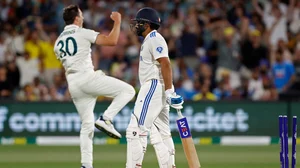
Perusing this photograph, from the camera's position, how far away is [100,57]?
15.8 m

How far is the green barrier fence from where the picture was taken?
14.4 metres

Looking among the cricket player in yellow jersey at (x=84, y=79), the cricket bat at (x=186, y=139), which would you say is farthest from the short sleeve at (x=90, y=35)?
the cricket bat at (x=186, y=139)

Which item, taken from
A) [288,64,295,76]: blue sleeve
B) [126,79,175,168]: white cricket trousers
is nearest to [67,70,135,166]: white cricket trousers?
[126,79,175,168]: white cricket trousers

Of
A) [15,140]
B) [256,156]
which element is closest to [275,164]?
[256,156]

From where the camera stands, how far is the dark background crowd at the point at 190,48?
1512 cm

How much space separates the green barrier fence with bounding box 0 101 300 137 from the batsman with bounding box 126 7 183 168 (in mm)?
6166

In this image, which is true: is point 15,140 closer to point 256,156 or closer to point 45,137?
point 45,137

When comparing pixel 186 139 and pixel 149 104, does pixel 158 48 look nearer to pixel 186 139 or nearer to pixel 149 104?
pixel 149 104

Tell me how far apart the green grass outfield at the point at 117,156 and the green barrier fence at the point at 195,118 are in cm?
67

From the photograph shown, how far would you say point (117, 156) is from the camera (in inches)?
464

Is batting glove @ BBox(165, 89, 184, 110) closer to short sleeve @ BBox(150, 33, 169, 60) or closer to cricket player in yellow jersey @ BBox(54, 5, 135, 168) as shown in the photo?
short sleeve @ BBox(150, 33, 169, 60)

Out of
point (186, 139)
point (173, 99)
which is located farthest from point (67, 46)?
point (186, 139)

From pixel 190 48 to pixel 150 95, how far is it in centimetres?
800

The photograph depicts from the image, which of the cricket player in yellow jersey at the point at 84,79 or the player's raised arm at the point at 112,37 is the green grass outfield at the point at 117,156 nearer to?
the cricket player in yellow jersey at the point at 84,79
